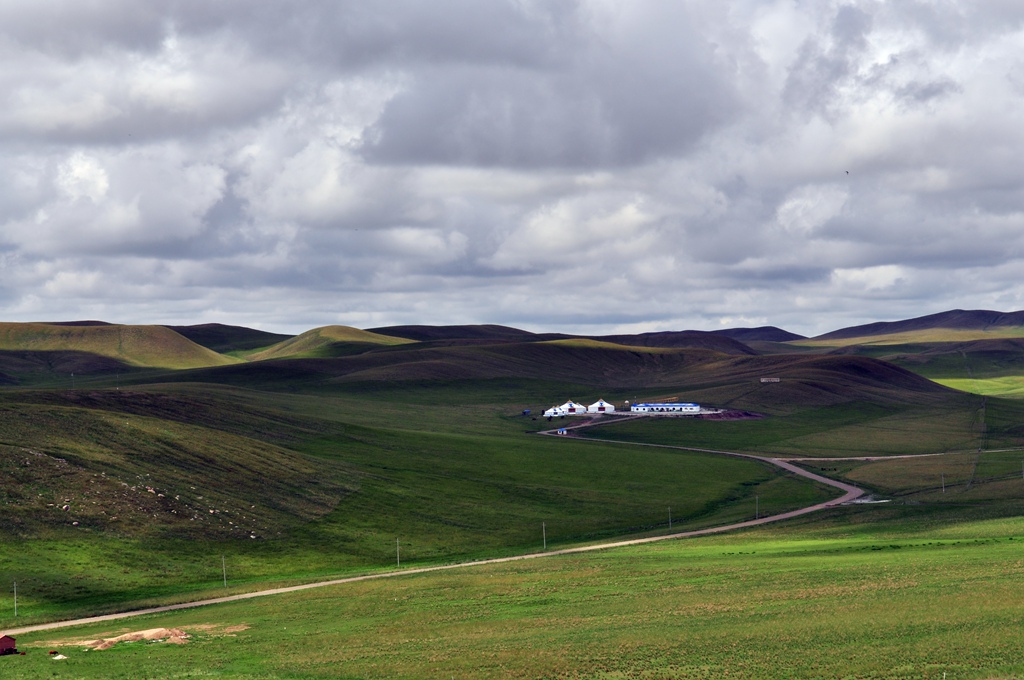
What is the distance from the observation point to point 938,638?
174ft

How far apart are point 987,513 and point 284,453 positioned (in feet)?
286

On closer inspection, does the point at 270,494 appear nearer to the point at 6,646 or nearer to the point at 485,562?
the point at 485,562

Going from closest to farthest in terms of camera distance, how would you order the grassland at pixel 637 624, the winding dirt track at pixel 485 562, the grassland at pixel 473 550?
1. the grassland at pixel 637 624
2. the grassland at pixel 473 550
3. the winding dirt track at pixel 485 562

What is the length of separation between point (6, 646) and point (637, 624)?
3477 cm

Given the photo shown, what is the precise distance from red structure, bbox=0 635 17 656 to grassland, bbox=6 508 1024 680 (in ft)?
3.53

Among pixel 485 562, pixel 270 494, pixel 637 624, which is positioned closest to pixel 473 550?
pixel 485 562

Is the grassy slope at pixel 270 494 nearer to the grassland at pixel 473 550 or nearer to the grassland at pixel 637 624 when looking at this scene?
the grassland at pixel 473 550

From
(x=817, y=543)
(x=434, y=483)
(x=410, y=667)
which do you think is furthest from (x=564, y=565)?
(x=434, y=483)

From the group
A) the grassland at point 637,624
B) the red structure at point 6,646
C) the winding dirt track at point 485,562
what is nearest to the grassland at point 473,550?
the grassland at point 637,624

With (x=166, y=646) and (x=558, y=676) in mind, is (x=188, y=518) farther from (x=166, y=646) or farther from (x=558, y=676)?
(x=558, y=676)

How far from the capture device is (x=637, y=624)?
60.5m

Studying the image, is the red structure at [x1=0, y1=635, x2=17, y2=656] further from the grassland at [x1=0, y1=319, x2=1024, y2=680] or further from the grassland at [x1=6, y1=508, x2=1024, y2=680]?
the grassland at [x1=0, y1=319, x2=1024, y2=680]

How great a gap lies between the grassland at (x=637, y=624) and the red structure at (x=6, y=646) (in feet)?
3.53

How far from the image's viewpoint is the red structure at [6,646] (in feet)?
190
